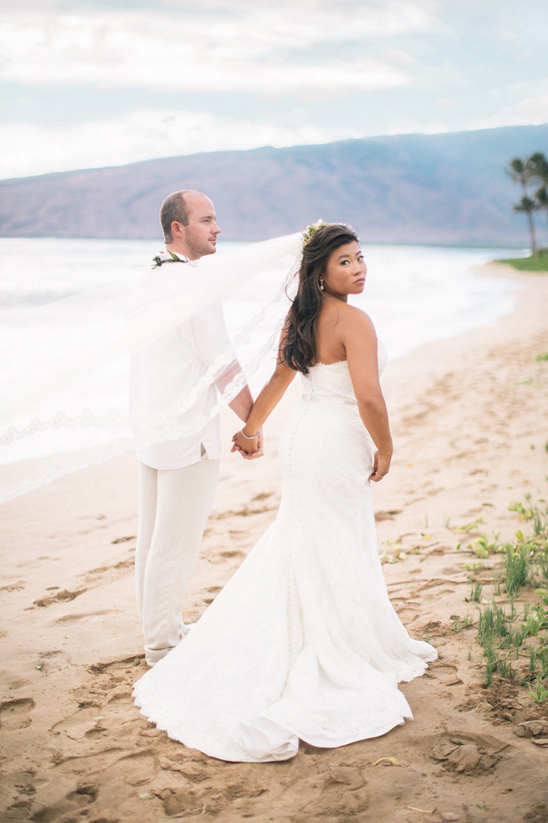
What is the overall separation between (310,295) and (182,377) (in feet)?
2.37

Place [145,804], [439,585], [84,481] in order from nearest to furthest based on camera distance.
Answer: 1. [145,804]
2. [439,585]
3. [84,481]

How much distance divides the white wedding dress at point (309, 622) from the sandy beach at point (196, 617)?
0.14m

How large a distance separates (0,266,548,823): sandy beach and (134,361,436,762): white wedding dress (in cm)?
14

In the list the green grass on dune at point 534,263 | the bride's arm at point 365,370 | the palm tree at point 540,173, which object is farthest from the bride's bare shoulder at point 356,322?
the palm tree at point 540,173

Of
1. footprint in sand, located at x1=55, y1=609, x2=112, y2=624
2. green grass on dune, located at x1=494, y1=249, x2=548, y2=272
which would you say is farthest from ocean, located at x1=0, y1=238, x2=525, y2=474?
green grass on dune, located at x1=494, y1=249, x2=548, y2=272

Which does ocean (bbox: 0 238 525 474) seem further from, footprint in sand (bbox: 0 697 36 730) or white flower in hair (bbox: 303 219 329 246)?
footprint in sand (bbox: 0 697 36 730)

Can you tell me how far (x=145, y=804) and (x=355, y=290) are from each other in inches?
87.7

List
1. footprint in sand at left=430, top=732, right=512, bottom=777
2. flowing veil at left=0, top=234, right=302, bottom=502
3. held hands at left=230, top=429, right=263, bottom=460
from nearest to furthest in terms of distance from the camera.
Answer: footprint in sand at left=430, top=732, right=512, bottom=777 → flowing veil at left=0, top=234, right=302, bottom=502 → held hands at left=230, top=429, right=263, bottom=460

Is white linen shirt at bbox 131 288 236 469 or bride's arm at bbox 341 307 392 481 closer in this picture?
bride's arm at bbox 341 307 392 481

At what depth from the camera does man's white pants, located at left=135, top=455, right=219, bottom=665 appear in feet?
10.5

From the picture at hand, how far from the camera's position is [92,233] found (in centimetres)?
15162

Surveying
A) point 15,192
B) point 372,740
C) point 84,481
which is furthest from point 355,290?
point 15,192

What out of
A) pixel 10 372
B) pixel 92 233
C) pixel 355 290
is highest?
pixel 92 233

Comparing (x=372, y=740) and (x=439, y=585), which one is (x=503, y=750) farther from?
(x=439, y=585)
